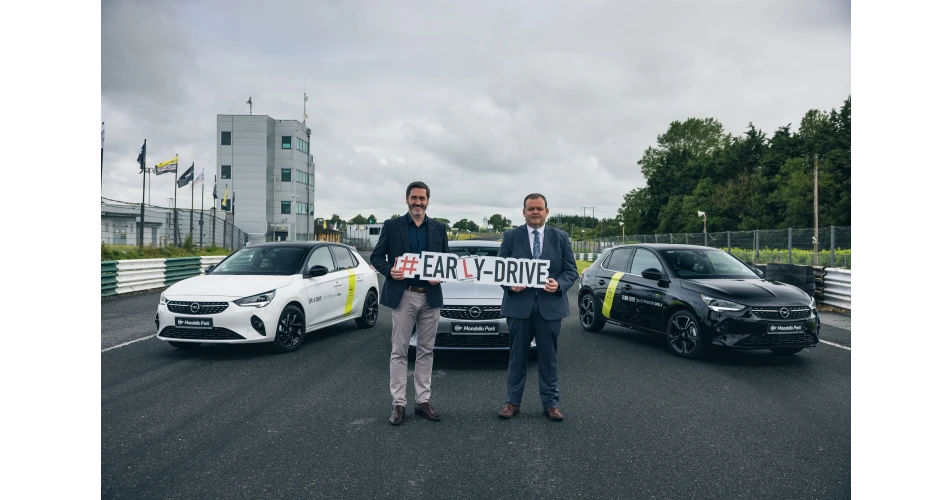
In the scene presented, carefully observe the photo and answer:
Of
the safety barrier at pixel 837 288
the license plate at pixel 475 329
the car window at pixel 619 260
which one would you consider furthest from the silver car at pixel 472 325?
the safety barrier at pixel 837 288

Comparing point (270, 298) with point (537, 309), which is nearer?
point (537, 309)

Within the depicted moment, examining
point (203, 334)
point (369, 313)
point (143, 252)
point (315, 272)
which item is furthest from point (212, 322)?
point (143, 252)

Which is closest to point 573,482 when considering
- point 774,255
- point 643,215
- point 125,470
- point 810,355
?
point 125,470

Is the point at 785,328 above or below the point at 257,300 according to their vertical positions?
below

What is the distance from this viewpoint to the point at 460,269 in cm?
500

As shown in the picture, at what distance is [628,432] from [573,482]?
1143 millimetres

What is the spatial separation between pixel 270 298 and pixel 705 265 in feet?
19.5

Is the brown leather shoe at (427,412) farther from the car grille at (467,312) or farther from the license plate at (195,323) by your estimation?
the license plate at (195,323)

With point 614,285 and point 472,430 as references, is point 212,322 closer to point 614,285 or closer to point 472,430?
point 472,430

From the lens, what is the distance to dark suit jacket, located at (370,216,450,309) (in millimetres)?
5012

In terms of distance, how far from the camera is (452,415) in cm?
508

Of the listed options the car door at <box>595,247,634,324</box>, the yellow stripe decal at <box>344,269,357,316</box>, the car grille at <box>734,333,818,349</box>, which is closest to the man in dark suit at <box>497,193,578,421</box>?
the car grille at <box>734,333,818,349</box>

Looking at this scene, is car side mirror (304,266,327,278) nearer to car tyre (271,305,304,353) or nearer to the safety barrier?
car tyre (271,305,304,353)

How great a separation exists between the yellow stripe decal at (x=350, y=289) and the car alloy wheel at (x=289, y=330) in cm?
129
